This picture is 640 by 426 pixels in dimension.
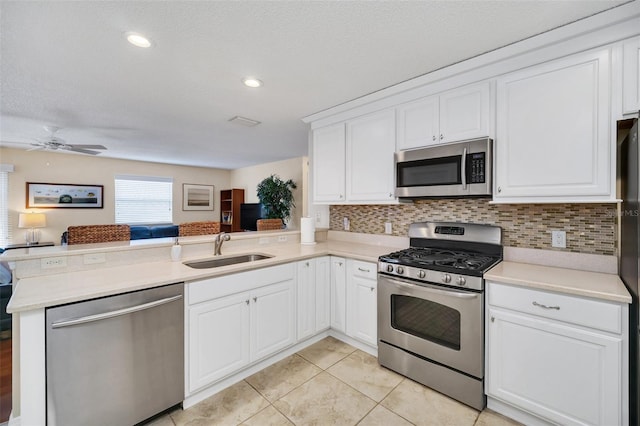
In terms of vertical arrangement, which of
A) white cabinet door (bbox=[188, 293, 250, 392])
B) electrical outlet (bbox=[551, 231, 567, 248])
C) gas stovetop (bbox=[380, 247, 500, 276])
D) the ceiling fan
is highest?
the ceiling fan

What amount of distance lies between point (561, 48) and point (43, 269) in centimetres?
350

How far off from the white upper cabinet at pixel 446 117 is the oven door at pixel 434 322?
1164mm

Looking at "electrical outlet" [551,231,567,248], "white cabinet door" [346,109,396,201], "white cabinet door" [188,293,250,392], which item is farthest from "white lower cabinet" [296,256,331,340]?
"electrical outlet" [551,231,567,248]

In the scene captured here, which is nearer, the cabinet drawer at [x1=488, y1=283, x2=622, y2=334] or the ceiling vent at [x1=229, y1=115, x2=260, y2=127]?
the cabinet drawer at [x1=488, y1=283, x2=622, y2=334]

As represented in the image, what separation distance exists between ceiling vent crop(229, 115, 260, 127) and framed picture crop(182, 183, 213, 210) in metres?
4.65

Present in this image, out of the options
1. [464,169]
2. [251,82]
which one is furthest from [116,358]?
[464,169]

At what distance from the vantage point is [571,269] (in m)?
1.83

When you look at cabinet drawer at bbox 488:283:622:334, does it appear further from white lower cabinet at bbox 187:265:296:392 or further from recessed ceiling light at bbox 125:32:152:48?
recessed ceiling light at bbox 125:32:152:48

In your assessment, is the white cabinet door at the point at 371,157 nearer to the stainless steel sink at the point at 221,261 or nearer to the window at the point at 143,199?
the stainless steel sink at the point at 221,261

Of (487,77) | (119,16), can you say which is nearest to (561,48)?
(487,77)

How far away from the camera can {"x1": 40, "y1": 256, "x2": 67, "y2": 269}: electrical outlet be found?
172 centimetres

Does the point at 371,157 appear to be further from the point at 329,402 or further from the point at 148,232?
the point at 148,232

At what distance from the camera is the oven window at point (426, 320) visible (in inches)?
73.4

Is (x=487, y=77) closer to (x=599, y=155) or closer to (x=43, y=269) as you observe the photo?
(x=599, y=155)
